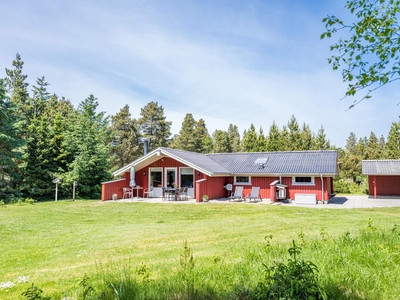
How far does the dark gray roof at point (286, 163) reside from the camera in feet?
58.2

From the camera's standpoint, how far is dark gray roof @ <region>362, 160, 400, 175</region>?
65.9 ft

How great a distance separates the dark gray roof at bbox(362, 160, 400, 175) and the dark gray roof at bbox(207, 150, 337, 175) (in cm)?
391

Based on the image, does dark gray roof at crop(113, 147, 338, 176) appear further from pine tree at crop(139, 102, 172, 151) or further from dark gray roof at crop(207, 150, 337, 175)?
pine tree at crop(139, 102, 172, 151)

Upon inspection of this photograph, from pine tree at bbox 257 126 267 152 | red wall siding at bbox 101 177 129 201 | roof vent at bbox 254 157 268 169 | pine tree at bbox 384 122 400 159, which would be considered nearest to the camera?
red wall siding at bbox 101 177 129 201

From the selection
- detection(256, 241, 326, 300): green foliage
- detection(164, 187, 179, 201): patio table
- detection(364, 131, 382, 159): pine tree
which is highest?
detection(364, 131, 382, 159): pine tree

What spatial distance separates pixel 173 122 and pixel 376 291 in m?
46.2

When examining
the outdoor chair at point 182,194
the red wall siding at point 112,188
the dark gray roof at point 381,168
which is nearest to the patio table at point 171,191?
the outdoor chair at point 182,194

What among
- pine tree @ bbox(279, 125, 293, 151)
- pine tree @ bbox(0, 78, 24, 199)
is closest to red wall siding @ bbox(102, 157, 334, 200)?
pine tree @ bbox(0, 78, 24, 199)

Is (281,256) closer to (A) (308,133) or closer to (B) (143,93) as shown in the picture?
(B) (143,93)

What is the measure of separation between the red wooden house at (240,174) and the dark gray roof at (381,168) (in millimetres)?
3880

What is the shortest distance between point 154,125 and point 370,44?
143ft

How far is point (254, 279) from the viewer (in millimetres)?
3570

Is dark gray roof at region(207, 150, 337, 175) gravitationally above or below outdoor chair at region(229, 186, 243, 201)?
above

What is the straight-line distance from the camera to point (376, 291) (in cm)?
323
